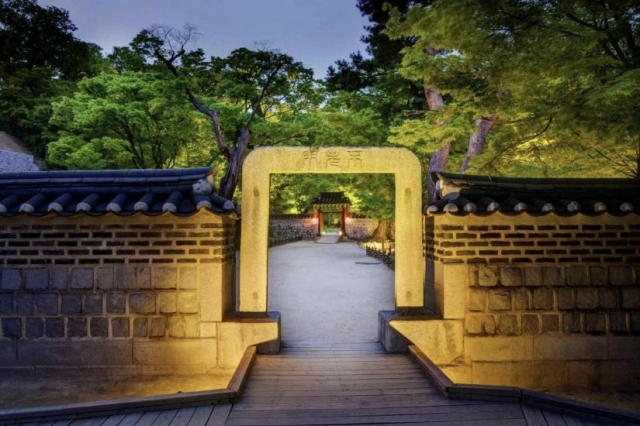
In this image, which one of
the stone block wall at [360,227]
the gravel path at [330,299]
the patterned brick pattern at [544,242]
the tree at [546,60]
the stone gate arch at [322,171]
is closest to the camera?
the patterned brick pattern at [544,242]

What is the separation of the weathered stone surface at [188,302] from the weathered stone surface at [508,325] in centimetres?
441

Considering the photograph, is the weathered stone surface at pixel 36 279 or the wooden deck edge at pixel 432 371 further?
the weathered stone surface at pixel 36 279

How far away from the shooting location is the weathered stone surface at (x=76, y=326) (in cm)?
554

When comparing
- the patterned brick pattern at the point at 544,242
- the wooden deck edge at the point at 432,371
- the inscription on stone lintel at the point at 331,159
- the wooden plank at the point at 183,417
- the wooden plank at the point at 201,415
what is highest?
the inscription on stone lintel at the point at 331,159

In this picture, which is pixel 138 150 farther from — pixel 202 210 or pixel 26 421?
pixel 26 421

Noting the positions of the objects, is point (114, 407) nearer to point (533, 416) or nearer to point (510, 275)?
point (533, 416)

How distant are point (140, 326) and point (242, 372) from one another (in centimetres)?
181

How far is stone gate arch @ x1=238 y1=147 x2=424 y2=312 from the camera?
19.9ft

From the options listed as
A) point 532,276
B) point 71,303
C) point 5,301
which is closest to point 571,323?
point 532,276

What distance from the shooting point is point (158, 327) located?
562 centimetres

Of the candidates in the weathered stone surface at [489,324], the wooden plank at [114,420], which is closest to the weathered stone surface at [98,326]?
the wooden plank at [114,420]

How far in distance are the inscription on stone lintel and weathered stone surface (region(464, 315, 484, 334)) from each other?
2.77 metres

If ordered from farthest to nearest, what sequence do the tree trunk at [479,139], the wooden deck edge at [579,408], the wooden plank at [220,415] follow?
the tree trunk at [479,139]
the wooden plank at [220,415]
the wooden deck edge at [579,408]

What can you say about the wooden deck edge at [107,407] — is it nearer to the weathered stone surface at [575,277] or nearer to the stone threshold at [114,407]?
the stone threshold at [114,407]
